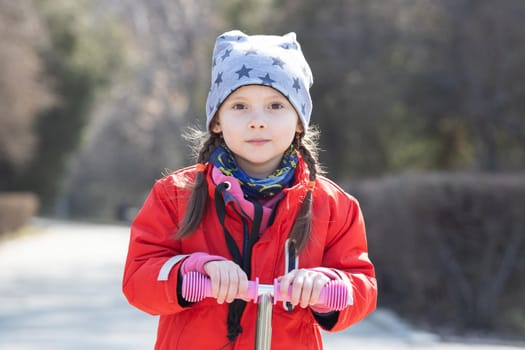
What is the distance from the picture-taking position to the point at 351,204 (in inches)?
110

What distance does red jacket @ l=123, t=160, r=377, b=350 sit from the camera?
2.60 m

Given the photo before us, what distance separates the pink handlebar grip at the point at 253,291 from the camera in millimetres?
2389

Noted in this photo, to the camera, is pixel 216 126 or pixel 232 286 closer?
pixel 232 286

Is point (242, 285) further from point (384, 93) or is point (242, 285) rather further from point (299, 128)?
point (384, 93)

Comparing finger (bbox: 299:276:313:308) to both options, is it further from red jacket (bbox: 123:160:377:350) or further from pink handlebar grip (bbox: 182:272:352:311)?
red jacket (bbox: 123:160:377:350)

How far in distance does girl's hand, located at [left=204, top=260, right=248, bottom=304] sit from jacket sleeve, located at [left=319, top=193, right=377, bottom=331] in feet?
1.05

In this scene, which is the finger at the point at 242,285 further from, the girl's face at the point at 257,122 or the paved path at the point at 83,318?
the paved path at the point at 83,318

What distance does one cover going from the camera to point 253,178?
2752mm

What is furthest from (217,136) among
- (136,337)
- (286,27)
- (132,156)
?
(132,156)

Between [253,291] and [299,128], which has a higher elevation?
[299,128]

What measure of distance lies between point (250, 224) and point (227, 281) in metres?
0.30

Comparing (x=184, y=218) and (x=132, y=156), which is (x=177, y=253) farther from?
(x=132, y=156)

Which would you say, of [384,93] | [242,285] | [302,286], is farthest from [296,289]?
[384,93]

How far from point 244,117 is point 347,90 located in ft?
68.2
